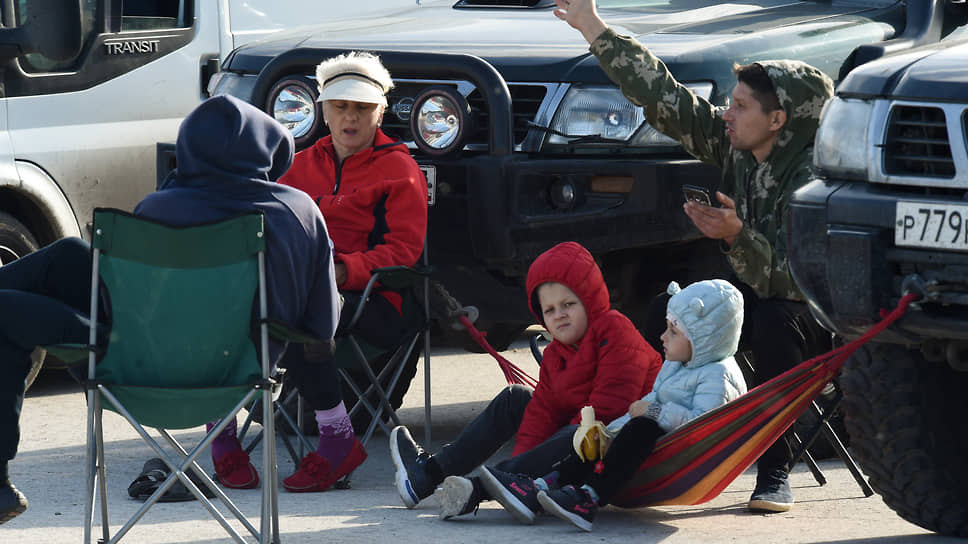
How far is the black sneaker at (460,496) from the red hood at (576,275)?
0.67m

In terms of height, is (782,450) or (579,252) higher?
(579,252)

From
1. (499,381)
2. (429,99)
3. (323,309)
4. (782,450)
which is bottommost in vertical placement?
(499,381)

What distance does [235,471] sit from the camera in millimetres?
5672

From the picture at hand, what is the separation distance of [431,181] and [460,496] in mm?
1464

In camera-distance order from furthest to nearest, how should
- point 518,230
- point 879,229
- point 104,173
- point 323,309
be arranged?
1. point 104,173
2. point 518,230
3. point 323,309
4. point 879,229

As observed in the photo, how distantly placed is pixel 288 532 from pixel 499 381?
3.19m

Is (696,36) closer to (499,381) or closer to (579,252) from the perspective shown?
(579,252)

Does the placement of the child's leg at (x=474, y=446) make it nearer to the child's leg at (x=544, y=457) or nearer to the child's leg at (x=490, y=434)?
the child's leg at (x=490, y=434)

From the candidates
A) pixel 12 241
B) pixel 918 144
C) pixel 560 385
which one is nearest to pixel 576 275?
pixel 560 385

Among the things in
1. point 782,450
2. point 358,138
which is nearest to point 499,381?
point 358,138

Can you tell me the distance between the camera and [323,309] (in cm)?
484

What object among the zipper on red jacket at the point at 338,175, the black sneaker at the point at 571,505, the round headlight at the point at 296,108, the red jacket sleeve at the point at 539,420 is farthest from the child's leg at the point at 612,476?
the round headlight at the point at 296,108

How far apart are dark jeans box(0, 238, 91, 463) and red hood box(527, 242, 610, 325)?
4.54ft

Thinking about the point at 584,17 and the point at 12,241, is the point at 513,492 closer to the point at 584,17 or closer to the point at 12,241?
the point at 584,17
